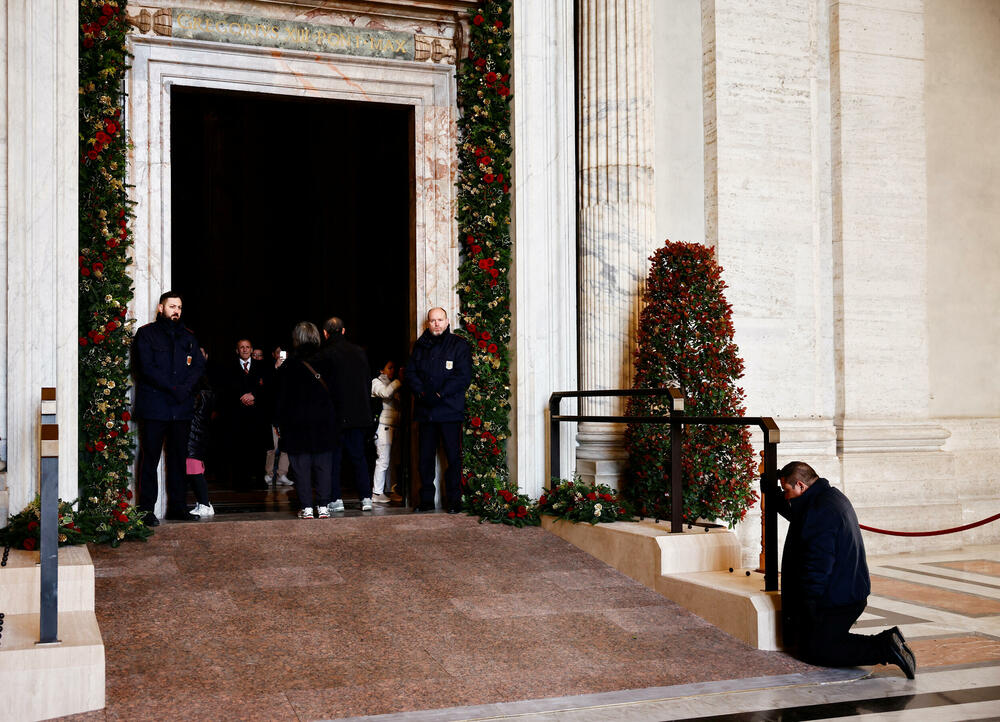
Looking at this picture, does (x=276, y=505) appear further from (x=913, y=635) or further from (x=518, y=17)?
(x=913, y=635)

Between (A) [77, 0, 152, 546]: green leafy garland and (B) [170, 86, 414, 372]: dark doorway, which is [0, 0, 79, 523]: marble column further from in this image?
(B) [170, 86, 414, 372]: dark doorway

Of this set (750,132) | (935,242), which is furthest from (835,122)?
(935,242)

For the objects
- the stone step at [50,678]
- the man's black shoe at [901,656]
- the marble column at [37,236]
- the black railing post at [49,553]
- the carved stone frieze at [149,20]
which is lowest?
the man's black shoe at [901,656]

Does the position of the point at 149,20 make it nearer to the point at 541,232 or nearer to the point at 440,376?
the point at 541,232

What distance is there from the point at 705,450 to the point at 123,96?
17.3 ft

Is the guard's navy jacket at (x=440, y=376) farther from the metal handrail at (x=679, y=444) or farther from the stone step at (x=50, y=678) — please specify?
the stone step at (x=50, y=678)

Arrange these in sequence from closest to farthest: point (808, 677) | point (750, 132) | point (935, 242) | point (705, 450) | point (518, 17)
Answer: point (808, 677), point (705, 450), point (518, 17), point (750, 132), point (935, 242)

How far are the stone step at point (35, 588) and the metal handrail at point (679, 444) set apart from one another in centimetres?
362

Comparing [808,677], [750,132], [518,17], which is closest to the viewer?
[808,677]

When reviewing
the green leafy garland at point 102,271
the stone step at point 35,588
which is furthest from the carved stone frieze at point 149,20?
the stone step at point 35,588


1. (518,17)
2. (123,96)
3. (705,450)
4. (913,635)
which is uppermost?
(518,17)

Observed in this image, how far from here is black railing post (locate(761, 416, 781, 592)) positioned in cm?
605

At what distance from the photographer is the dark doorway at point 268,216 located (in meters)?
16.2

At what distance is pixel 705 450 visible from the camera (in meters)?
7.89
